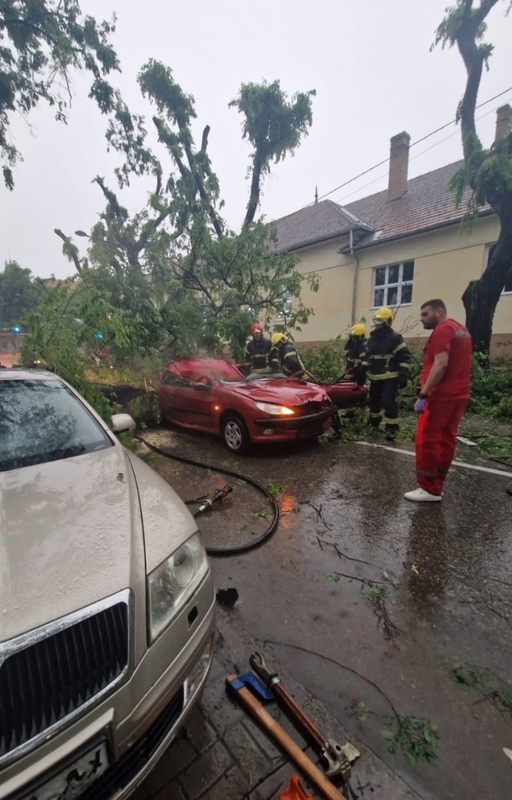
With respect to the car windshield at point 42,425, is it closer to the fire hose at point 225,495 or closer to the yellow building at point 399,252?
the fire hose at point 225,495

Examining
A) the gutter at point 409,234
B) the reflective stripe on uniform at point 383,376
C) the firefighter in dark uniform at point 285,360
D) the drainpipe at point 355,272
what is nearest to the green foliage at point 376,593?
the reflective stripe on uniform at point 383,376

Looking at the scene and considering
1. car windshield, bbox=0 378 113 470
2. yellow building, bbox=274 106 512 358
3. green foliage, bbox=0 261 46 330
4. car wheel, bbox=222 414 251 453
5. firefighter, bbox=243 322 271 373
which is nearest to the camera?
car windshield, bbox=0 378 113 470

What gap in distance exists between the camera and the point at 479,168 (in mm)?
8391

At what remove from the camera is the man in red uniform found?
11.6ft

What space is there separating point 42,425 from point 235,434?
312cm

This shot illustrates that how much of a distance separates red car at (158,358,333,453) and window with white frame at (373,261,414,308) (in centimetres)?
1052

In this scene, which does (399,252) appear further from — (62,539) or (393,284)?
(62,539)

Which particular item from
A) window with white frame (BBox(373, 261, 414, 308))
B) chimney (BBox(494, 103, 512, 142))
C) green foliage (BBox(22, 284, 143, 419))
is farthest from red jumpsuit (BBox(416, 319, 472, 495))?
chimney (BBox(494, 103, 512, 142))

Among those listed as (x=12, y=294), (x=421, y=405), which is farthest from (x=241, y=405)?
(x=12, y=294)

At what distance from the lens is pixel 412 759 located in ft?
5.01

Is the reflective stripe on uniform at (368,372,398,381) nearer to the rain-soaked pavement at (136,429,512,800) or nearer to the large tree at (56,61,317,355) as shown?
the rain-soaked pavement at (136,429,512,800)

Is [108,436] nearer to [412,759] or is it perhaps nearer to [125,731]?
[125,731]

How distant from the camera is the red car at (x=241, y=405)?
488cm

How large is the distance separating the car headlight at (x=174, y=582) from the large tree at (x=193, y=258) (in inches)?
253
